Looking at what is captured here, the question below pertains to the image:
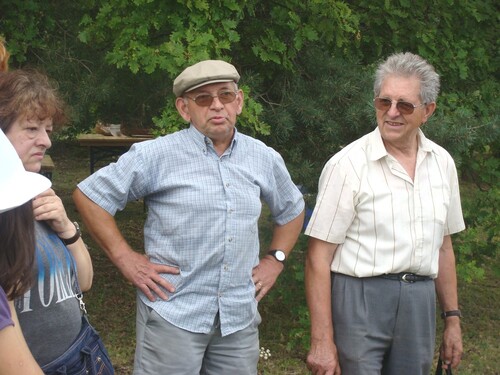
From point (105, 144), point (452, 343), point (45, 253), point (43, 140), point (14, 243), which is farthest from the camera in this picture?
point (105, 144)

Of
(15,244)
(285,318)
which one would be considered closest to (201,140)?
(15,244)

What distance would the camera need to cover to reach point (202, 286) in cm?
319

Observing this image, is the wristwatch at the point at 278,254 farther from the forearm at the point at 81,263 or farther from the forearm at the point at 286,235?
the forearm at the point at 81,263

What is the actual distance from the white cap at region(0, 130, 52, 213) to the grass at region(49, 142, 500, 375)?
3728mm

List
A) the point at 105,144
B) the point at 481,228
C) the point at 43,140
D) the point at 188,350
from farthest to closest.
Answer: the point at 105,144
the point at 481,228
the point at 188,350
the point at 43,140

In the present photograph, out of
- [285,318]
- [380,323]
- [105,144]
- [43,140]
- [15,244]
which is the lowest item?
A: [285,318]

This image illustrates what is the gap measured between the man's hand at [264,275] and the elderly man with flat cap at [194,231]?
0.39 ft

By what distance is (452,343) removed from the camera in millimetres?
3615

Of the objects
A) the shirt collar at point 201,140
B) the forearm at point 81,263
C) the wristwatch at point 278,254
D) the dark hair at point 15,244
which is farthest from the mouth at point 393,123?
the dark hair at point 15,244

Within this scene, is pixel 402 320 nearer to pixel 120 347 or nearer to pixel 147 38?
pixel 147 38

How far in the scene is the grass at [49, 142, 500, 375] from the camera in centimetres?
573

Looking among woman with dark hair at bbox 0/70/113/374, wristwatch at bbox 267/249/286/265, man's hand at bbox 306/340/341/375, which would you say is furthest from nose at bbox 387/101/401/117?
woman with dark hair at bbox 0/70/113/374

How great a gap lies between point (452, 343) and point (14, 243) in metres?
2.26

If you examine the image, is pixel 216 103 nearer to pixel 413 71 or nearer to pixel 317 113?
pixel 413 71
